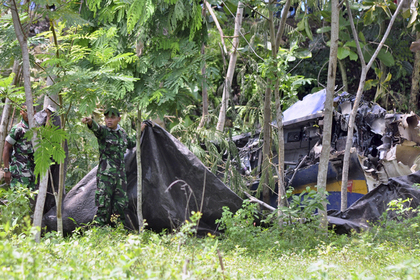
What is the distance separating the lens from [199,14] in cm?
492

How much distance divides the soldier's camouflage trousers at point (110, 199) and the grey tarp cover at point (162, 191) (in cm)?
27

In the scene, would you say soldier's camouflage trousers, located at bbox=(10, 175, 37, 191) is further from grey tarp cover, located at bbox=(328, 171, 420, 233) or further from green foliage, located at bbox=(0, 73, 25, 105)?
grey tarp cover, located at bbox=(328, 171, 420, 233)

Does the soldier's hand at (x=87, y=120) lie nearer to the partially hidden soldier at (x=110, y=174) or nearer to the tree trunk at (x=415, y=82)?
the partially hidden soldier at (x=110, y=174)

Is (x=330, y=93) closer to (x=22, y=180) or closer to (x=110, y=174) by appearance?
(x=110, y=174)

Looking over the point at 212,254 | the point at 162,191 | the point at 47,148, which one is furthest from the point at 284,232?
the point at 47,148

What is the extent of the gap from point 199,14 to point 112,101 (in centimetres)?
149

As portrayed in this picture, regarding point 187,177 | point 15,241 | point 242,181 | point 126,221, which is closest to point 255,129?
point 242,181

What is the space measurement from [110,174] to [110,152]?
0.95 ft

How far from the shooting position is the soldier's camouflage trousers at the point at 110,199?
5.51 metres

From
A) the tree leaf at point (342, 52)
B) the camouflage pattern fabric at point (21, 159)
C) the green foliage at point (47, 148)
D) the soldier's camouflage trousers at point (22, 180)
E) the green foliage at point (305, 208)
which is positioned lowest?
the green foliage at point (305, 208)

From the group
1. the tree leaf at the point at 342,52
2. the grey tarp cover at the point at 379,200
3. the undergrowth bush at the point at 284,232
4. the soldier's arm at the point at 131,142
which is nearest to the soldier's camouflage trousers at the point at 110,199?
the soldier's arm at the point at 131,142

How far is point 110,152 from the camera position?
Answer: 18.3ft

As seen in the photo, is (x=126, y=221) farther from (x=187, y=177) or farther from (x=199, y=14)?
(x=199, y=14)

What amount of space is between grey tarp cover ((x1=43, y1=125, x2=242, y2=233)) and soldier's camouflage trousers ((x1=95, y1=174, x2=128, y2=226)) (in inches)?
10.4
